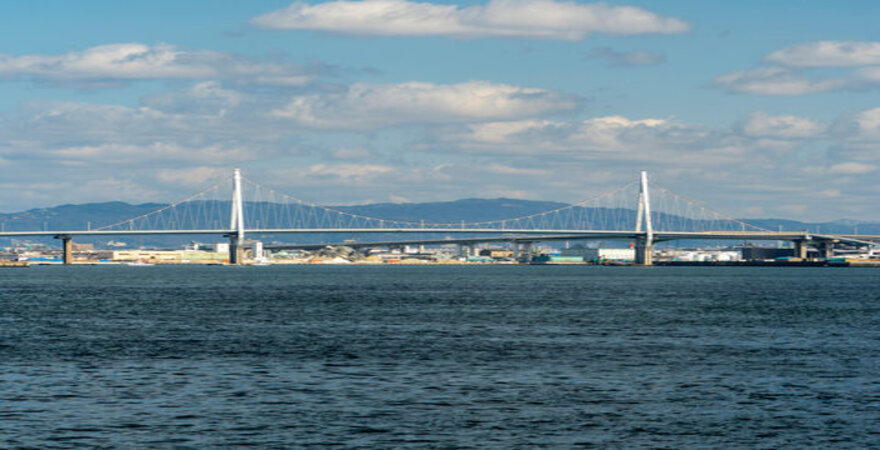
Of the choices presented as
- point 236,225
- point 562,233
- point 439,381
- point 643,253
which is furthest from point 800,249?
point 439,381

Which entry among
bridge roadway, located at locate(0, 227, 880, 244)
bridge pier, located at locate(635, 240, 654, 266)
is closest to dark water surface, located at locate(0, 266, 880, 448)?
bridge roadway, located at locate(0, 227, 880, 244)

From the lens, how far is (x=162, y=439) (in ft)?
67.1

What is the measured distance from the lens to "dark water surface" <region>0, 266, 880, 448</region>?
21092 millimetres

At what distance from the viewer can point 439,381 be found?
2786 cm

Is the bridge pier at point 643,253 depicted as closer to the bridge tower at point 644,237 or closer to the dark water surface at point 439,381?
the bridge tower at point 644,237

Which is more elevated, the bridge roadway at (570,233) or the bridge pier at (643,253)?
the bridge roadway at (570,233)

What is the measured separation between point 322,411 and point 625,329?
77.7ft

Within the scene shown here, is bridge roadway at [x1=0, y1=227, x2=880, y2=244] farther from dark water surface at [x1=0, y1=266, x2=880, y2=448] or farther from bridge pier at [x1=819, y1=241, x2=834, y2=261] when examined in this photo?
dark water surface at [x1=0, y1=266, x2=880, y2=448]

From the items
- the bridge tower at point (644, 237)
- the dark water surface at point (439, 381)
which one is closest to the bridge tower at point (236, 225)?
the bridge tower at point (644, 237)

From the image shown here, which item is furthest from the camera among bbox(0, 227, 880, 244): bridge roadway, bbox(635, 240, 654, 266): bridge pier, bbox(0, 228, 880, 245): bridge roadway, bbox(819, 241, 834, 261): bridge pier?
bbox(819, 241, 834, 261): bridge pier

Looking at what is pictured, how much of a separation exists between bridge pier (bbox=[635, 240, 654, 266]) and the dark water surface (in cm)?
13788

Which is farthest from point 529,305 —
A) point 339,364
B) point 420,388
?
point 420,388

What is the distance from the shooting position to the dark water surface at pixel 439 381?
69.2 feet

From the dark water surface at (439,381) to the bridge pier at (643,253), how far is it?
138 m
